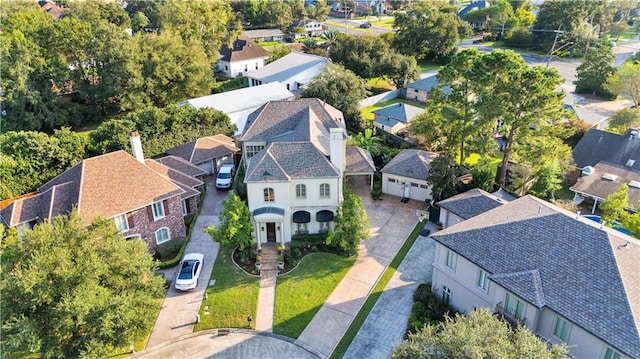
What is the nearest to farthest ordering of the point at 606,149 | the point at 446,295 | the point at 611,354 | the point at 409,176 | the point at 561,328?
the point at 611,354 < the point at 561,328 < the point at 446,295 < the point at 409,176 < the point at 606,149

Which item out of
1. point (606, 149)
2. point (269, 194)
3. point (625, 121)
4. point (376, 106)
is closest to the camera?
point (269, 194)

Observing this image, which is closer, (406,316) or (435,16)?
(406,316)

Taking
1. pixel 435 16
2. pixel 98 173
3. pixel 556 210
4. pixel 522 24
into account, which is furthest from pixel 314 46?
pixel 556 210

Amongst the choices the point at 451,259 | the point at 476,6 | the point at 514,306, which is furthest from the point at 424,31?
the point at 514,306

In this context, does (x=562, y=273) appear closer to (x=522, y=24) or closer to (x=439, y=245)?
(x=439, y=245)

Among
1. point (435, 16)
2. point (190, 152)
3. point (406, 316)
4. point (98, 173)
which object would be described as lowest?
point (406, 316)

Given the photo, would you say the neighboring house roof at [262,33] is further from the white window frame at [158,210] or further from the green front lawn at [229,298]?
the green front lawn at [229,298]

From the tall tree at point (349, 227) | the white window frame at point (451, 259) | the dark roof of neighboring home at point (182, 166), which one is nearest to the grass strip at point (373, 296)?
the tall tree at point (349, 227)

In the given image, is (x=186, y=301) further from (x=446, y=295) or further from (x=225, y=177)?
(x=446, y=295)
